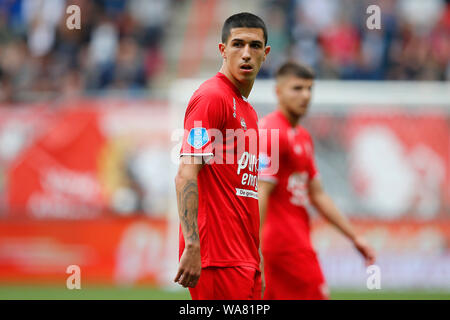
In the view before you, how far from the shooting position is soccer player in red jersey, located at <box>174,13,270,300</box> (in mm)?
4176

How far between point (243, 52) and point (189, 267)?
1539 mm

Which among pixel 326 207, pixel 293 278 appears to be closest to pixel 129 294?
pixel 326 207

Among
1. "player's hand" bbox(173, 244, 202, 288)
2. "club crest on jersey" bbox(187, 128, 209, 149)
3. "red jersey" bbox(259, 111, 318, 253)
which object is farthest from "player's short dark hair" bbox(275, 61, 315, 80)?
"player's hand" bbox(173, 244, 202, 288)

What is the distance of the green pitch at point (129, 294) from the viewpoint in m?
11.3

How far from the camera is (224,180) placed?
14.8 feet

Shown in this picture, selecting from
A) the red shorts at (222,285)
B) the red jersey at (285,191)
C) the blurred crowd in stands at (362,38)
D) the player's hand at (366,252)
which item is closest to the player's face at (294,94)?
the red jersey at (285,191)

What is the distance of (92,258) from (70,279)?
570 mm

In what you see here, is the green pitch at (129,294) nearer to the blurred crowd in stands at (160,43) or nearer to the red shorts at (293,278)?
the blurred crowd in stands at (160,43)

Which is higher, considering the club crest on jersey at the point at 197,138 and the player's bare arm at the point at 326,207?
the club crest on jersey at the point at 197,138

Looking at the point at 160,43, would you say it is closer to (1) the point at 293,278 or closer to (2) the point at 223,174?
(1) the point at 293,278

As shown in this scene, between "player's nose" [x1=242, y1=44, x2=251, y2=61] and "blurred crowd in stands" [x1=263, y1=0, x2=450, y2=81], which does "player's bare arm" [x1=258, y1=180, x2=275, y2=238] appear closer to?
"player's nose" [x1=242, y1=44, x2=251, y2=61]

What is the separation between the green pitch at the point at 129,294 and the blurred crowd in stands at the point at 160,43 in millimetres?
4652

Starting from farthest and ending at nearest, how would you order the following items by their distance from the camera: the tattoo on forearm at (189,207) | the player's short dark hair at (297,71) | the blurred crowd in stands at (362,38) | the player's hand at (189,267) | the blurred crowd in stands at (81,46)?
the blurred crowd in stands at (81,46)
the blurred crowd in stands at (362,38)
the player's short dark hair at (297,71)
the tattoo on forearm at (189,207)
the player's hand at (189,267)

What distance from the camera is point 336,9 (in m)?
17.9
